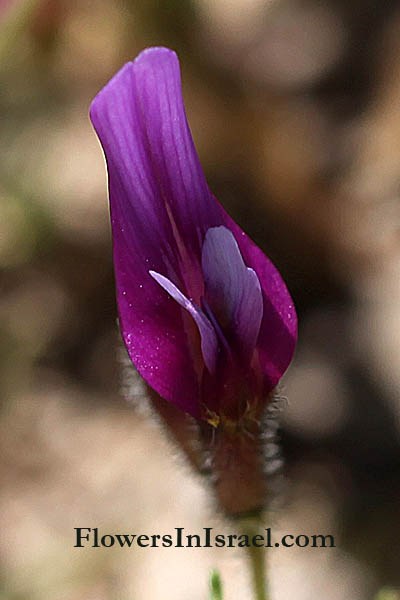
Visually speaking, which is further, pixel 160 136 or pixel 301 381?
pixel 301 381

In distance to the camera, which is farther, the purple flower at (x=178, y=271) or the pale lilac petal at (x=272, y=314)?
the pale lilac petal at (x=272, y=314)

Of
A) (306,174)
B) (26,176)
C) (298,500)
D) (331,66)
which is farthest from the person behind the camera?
(331,66)

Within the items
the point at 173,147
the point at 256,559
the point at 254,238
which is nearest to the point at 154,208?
the point at 173,147

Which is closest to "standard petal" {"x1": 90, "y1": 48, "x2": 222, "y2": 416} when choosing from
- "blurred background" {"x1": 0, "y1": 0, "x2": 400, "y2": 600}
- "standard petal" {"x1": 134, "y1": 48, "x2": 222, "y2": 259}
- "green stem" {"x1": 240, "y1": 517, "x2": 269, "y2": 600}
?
"standard petal" {"x1": 134, "y1": 48, "x2": 222, "y2": 259}

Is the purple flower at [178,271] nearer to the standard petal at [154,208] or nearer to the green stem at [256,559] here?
the standard petal at [154,208]

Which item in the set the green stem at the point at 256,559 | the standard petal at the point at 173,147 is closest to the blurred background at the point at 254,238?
the green stem at the point at 256,559

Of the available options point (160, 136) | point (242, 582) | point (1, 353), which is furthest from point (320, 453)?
point (160, 136)

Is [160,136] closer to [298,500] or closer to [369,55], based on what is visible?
[298,500]
